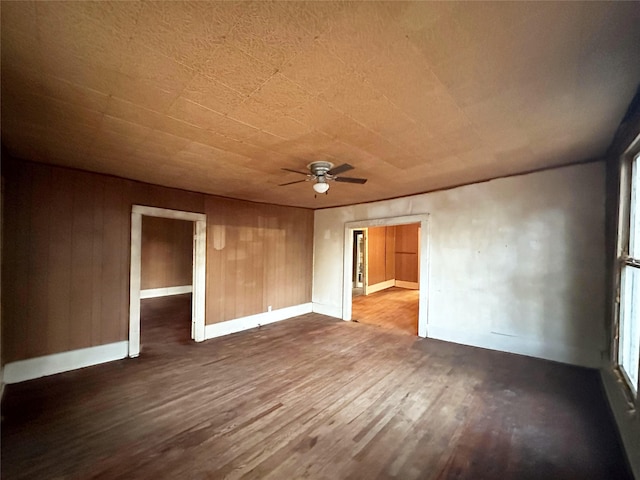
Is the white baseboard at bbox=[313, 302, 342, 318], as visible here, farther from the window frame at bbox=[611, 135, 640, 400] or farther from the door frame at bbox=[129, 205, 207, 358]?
the window frame at bbox=[611, 135, 640, 400]

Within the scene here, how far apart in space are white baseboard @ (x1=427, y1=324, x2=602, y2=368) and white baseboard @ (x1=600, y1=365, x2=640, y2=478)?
414 mm

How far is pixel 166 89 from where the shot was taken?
1.59 m

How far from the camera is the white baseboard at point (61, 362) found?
9.49ft

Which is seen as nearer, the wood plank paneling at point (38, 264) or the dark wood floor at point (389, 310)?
the wood plank paneling at point (38, 264)

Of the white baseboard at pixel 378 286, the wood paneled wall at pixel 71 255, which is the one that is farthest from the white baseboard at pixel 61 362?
the white baseboard at pixel 378 286

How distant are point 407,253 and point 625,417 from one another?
815 cm

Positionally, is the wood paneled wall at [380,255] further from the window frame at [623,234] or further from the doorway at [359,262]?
the window frame at [623,234]

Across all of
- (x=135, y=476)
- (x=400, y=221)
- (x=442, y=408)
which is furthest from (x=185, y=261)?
(x=442, y=408)

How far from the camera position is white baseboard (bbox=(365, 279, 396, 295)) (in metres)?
8.75

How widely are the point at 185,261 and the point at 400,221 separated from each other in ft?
23.5

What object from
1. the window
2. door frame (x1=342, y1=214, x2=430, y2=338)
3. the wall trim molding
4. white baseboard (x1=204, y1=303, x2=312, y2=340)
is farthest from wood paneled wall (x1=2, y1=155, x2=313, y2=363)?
the wall trim molding

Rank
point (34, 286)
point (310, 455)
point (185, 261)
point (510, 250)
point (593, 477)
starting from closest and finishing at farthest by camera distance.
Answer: point (593, 477), point (310, 455), point (34, 286), point (510, 250), point (185, 261)

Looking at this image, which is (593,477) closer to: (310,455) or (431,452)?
(431,452)

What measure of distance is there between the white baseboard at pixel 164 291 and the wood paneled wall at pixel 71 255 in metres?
4.68
